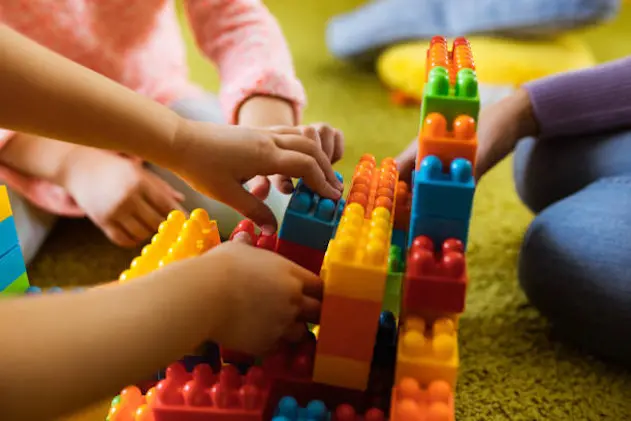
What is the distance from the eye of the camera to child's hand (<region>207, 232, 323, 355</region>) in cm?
43

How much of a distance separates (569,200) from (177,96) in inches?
21.3

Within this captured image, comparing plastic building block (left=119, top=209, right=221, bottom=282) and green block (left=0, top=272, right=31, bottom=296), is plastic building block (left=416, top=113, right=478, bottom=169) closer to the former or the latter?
plastic building block (left=119, top=209, right=221, bottom=282)

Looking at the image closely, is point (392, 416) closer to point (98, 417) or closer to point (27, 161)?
point (98, 417)

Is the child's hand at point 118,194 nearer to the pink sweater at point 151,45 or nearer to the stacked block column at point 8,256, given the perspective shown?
the pink sweater at point 151,45

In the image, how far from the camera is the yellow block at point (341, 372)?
1.51 ft

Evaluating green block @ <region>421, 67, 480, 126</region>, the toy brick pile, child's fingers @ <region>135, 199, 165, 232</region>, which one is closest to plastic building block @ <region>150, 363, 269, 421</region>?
the toy brick pile

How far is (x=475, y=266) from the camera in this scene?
86 centimetres

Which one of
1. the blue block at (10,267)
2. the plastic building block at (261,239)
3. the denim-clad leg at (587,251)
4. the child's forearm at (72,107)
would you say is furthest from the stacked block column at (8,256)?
the denim-clad leg at (587,251)

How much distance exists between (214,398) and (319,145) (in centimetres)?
22

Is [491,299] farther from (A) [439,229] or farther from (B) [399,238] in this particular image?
(A) [439,229]

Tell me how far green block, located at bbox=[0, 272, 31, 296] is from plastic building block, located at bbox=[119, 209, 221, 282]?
13 cm

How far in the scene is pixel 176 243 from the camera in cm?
53

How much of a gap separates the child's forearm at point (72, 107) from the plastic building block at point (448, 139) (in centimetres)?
21

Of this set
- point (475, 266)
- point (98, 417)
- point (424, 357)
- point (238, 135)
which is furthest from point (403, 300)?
point (475, 266)
